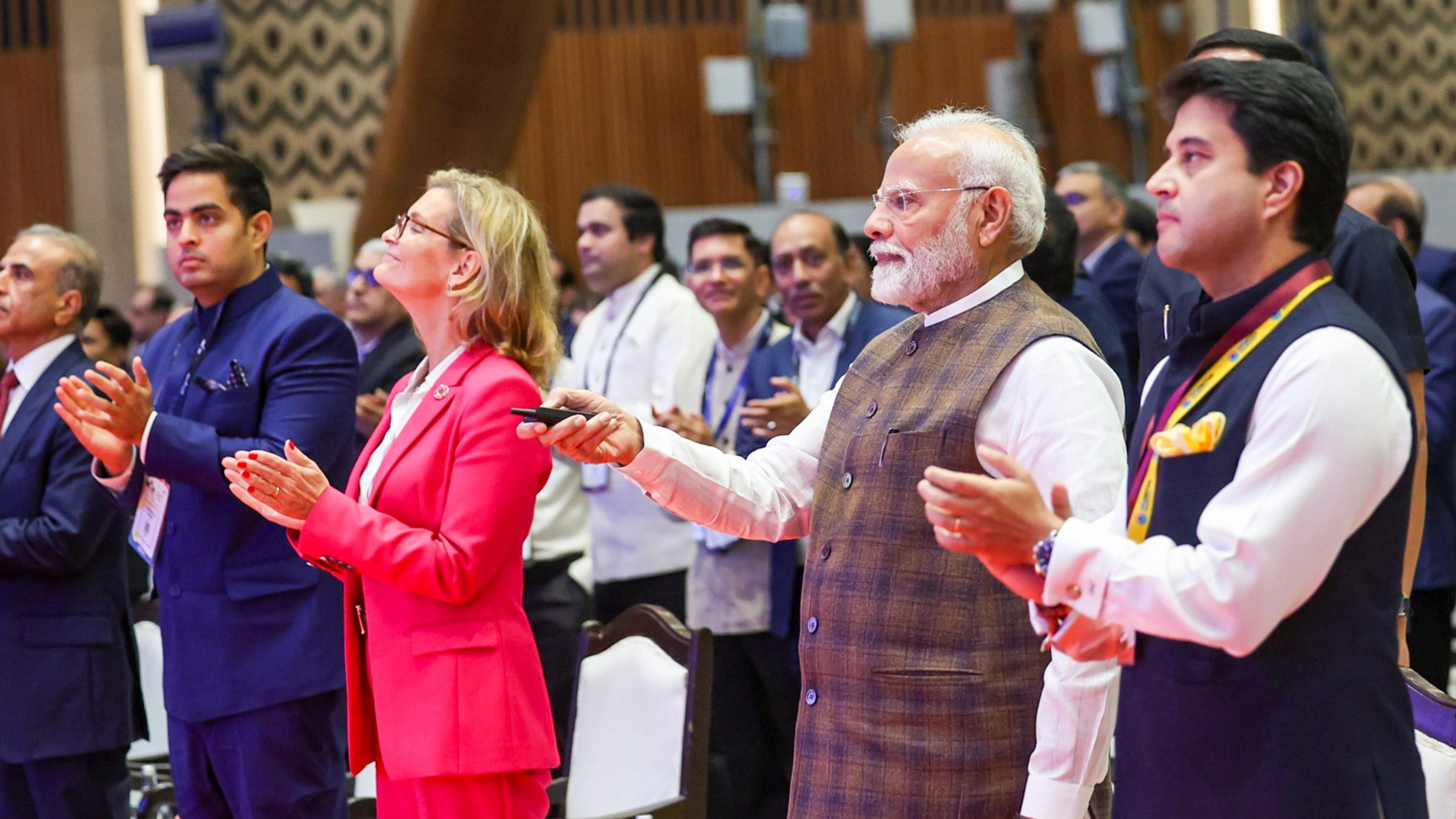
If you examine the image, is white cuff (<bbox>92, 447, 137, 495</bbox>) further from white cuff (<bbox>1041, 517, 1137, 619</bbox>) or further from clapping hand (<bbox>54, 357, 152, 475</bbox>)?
white cuff (<bbox>1041, 517, 1137, 619</bbox>)

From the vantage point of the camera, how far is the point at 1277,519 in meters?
1.40

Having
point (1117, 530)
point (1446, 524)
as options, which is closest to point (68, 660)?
point (1117, 530)

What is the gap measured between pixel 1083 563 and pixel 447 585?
107cm

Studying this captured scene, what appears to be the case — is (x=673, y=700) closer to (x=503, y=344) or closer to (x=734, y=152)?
(x=503, y=344)

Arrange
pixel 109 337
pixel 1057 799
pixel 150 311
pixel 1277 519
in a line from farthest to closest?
1. pixel 150 311
2. pixel 109 337
3. pixel 1057 799
4. pixel 1277 519

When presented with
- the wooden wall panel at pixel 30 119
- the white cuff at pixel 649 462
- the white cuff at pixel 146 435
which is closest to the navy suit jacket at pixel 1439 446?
the white cuff at pixel 649 462

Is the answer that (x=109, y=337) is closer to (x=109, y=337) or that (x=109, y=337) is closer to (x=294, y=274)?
(x=109, y=337)

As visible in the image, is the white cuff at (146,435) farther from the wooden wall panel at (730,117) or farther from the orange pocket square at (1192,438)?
the wooden wall panel at (730,117)

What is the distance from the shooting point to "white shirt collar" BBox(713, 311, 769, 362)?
4.45 meters

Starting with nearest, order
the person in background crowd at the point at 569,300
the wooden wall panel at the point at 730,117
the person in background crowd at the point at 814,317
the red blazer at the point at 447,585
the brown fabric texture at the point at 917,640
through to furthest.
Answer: the brown fabric texture at the point at 917,640, the red blazer at the point at 447,585, the person in background crowd at the point at 814,317, the person in background crowd at the point at 569,300, the wooden wall panel at the point at 730,117

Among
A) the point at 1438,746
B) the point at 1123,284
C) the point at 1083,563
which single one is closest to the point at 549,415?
the point at 1083,563

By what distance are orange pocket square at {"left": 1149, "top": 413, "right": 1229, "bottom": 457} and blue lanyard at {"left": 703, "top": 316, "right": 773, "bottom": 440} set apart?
8.34 feet

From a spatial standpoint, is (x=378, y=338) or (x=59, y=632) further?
(x=378, y=338)

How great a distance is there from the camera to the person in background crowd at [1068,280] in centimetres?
340
